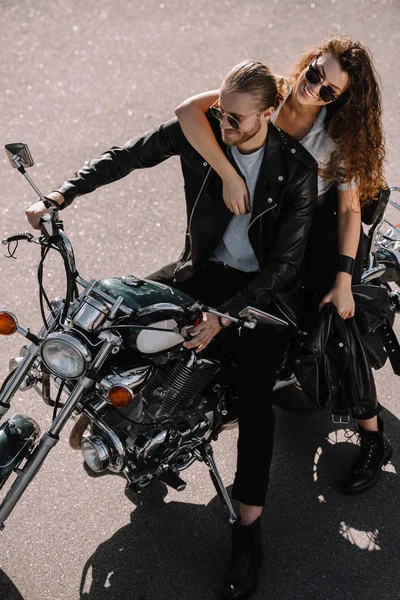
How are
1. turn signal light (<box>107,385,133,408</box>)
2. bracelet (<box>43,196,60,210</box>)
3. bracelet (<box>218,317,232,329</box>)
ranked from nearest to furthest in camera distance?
turn signal light (<box>107,385,133,408</box>)
bracelet (<box>218,317,232,329</box>)
bracelet (<box>43,196,60,210</box>)

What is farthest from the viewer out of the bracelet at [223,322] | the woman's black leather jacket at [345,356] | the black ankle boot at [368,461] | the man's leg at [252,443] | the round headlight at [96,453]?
the black ankle boot at [368,461]

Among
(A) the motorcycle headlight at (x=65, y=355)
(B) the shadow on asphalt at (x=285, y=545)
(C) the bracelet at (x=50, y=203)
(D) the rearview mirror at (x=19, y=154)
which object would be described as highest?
(D) the rearview mirror at (x=19, y=154)

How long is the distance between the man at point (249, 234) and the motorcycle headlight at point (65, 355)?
0.43m

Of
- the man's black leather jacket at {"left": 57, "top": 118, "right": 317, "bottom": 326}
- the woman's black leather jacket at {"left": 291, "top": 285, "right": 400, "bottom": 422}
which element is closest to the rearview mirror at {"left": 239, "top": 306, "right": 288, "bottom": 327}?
the man's black leather jacket at {"left": 57, "top": 118, "right": 317, "bottom": 326}

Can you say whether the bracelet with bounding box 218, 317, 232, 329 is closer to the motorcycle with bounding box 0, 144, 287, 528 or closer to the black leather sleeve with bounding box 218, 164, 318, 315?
the motorcycle with bounding box 0, 144, 287, 528

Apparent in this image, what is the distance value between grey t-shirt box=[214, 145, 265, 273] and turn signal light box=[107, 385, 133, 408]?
0.90 m

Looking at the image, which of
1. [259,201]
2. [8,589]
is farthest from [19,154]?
[8,589]

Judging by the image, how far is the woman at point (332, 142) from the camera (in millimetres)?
2973

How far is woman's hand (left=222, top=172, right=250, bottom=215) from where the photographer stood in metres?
2.94

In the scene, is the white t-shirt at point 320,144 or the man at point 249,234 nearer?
the man at point 249,234

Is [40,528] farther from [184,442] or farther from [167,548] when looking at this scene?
[184,442]

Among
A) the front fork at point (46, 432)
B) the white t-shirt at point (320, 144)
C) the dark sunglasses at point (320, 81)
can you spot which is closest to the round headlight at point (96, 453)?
the front fork at point (46, 432)

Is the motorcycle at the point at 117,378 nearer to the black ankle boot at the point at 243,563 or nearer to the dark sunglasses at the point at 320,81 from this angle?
the black ankle boot at the point at 243,563

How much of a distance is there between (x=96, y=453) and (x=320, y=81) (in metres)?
1.68
